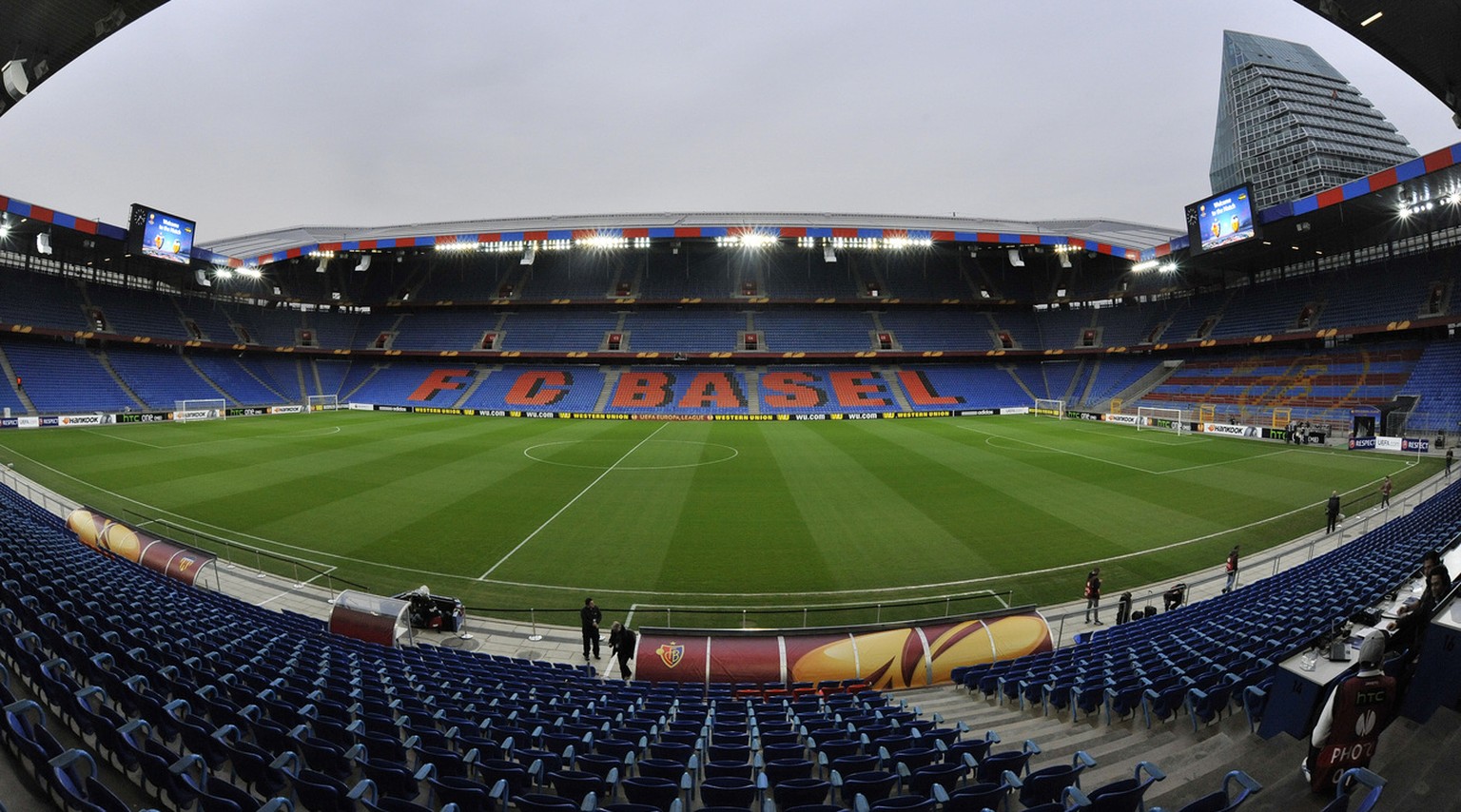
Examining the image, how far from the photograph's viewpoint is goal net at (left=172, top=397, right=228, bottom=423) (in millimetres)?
43625

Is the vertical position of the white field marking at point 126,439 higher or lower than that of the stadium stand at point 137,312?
lower

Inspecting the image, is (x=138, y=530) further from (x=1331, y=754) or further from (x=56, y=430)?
(x=56, y=430)

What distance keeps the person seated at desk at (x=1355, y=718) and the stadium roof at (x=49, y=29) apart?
15.3 meters

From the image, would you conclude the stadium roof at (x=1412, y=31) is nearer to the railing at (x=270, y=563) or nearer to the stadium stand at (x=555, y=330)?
the railing at (x=270, y=563)

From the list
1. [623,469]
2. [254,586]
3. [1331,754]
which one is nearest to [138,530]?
[254,586]

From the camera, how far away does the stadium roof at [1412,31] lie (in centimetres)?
728

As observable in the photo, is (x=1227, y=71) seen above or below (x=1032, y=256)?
above

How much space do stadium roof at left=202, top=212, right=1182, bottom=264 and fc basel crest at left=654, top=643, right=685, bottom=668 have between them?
44.2 metres

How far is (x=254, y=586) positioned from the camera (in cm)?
1288

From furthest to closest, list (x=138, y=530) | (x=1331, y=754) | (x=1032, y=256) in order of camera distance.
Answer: (x=1032, y=256) → (x=138, y=530) → (x=1331, y=754)

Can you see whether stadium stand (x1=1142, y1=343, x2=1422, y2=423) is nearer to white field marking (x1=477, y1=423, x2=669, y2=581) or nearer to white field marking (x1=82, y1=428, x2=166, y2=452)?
white field marking (x1=477, y1=423, x2=669, y2=581)

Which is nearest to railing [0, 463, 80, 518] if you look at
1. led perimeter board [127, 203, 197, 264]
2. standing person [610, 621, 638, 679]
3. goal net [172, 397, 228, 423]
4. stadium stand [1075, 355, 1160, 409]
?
standing person [610, 621, 638, 679]

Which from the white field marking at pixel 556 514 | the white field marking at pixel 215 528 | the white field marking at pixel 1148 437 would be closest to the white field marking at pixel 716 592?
the white field marking at pixel 215 528

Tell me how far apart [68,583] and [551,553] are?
8.52m
